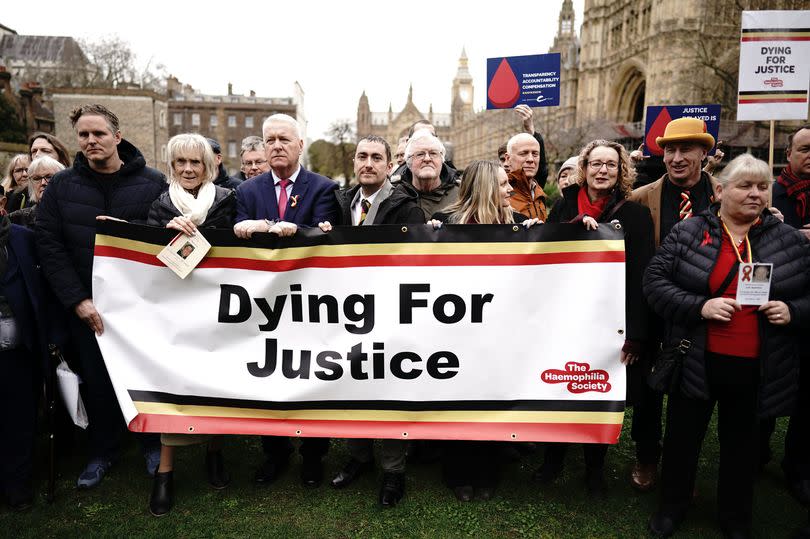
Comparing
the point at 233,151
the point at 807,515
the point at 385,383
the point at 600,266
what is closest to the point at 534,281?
the point at 600,266

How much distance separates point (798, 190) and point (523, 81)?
3.90 meters

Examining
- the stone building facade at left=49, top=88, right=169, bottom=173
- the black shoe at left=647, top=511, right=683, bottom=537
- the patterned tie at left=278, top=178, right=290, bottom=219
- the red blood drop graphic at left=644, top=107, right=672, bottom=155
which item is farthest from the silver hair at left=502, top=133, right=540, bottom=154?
the stone building facade at left=49, top=88, right=169, bottom=173

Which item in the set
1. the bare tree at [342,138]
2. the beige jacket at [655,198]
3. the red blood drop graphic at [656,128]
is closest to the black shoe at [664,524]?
the beige jacket at [655,198]

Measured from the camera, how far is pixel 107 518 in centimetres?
342

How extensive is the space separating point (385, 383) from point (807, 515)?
2957 mm

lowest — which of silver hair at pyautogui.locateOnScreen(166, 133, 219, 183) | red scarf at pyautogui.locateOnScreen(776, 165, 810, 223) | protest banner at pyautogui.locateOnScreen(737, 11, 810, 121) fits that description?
red scarf at pyautogui.locateOnScreen(776, 165, 810, 223)

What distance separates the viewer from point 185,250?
350 cm

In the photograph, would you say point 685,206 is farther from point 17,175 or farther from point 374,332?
point 17,175

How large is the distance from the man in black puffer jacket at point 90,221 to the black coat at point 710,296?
3627 mm

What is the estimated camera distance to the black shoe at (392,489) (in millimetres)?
3539

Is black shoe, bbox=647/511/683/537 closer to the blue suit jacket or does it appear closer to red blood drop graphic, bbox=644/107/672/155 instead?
the blue suit jacket

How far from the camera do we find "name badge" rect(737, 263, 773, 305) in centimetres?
276

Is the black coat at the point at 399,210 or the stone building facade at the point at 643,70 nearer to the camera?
the black coat at the point at 399,210

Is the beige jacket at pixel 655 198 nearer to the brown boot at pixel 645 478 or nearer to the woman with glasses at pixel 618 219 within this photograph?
the woman with glasses at pixel 618 219
